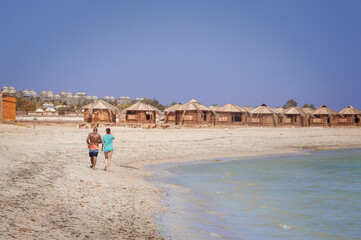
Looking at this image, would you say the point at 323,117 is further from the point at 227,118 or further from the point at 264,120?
the point at 227,118

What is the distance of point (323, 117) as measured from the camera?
195 feet

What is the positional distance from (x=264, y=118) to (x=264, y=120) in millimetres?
306

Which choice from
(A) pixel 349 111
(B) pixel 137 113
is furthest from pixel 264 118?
(B) pixel 137 113

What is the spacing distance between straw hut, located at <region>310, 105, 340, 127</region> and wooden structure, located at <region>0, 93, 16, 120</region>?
45120 millimetres

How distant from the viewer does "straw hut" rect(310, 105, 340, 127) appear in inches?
2324

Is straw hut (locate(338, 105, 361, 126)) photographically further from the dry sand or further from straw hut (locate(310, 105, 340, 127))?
the dry sand

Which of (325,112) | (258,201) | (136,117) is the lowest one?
(258,201)

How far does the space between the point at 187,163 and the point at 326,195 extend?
745cm

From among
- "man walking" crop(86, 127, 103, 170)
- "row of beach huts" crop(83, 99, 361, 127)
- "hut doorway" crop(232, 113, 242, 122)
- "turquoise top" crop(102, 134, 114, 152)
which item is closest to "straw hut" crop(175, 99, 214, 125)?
"row of beach huts" crop(83, 99, 361, 127)

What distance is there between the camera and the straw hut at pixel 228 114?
50.3m

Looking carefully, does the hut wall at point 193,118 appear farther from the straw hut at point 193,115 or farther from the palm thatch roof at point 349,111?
the palm thatch roof at point 349,111

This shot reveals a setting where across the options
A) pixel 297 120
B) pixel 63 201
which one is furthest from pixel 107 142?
pixel 297 120

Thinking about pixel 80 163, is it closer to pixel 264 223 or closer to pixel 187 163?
pixel 187 163

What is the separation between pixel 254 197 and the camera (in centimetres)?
1063
